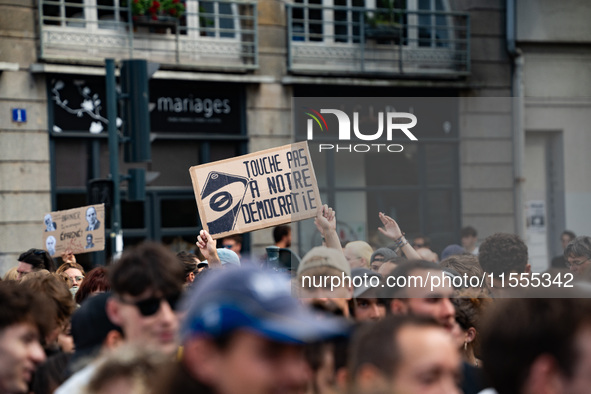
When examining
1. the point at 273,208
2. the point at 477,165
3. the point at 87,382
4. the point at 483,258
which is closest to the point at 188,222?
the point at 477,165

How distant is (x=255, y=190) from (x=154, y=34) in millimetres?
7754

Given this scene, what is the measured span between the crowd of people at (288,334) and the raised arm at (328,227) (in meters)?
0.91

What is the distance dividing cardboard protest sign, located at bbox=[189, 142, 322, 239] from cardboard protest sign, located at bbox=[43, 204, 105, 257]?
2.63 meters

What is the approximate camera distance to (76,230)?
9820mm

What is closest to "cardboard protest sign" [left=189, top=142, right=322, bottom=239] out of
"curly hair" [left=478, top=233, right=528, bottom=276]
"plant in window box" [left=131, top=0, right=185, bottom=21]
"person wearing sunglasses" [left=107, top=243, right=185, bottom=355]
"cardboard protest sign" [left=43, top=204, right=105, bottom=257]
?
"curly hair" [left=478, top=233, right=528, bottom=276]

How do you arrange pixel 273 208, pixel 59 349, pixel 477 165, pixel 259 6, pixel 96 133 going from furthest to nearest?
pixel 477 165
pixel 259 6
pixel 96 133
pixel 273 208
pixel 59 349

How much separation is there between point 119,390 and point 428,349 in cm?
89

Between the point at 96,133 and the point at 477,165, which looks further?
the point at 477,165

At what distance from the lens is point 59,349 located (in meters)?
4.16

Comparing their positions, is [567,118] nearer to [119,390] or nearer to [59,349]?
[59,349]

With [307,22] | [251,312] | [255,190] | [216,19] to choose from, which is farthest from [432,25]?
[251,312]

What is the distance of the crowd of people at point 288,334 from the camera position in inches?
78.5

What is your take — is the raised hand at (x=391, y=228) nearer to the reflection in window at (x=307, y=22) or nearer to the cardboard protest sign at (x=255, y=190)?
the cardboard protest sign at (x=255, y=190)

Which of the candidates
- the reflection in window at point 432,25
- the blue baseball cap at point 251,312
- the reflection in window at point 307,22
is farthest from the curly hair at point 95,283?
the reflection in window at point 432,25
